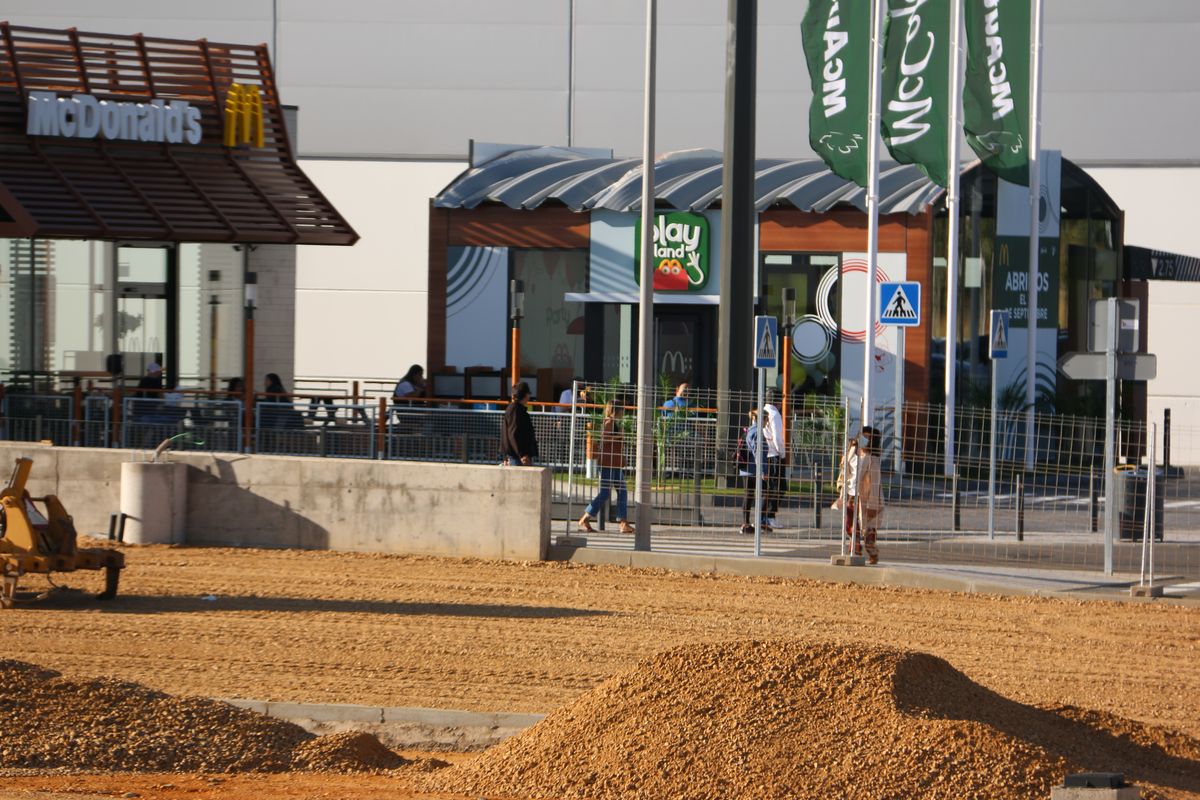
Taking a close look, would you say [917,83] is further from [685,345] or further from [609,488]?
[609,488]

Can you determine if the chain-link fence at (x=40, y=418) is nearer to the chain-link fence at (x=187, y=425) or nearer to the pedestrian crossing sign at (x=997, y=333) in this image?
the chain-link fence at (x=187, y=425)

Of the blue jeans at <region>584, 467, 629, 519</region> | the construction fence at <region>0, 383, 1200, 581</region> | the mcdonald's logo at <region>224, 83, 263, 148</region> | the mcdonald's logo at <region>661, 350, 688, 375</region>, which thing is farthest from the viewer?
the mcdonald's logo at <region>661, 350, 688, 375</region>

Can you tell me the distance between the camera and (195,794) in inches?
329

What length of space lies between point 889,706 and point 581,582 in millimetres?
7955

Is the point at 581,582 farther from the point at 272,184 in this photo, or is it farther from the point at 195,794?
the point at 272,184

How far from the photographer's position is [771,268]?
1232 inches

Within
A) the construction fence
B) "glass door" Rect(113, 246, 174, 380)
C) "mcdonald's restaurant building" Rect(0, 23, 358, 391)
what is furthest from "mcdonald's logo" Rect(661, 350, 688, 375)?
"glass door" Rect(113, 246, 174, 380)

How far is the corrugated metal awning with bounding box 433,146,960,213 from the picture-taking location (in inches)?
1213

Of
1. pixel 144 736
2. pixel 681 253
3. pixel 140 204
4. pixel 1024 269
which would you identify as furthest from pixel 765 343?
pixel 1024 269

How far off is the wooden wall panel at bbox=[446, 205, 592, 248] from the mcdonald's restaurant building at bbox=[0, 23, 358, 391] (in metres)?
4.55

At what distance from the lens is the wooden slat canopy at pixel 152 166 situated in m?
26.3

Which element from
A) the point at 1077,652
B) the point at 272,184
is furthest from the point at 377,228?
the point at 1077,652

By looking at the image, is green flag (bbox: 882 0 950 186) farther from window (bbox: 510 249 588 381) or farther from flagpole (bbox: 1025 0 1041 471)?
window (bbox: 510 249 588 381)

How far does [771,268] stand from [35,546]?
19.4 m
